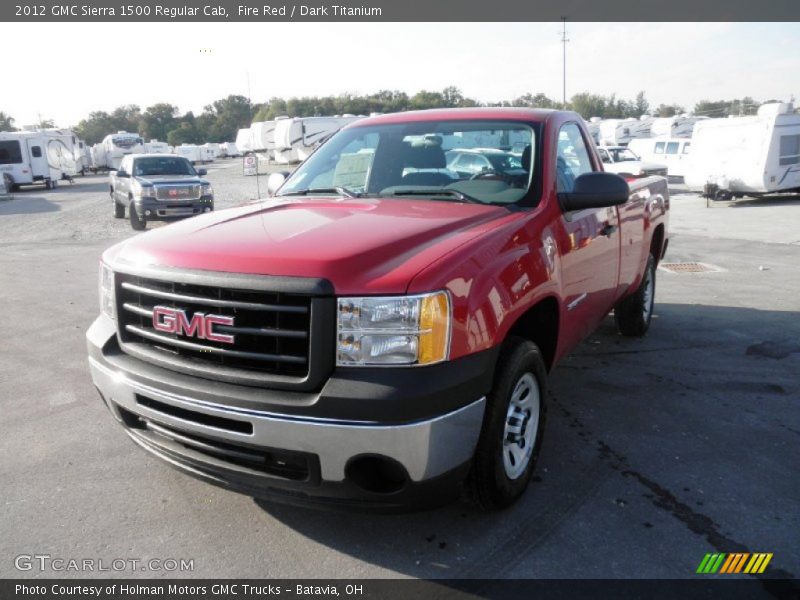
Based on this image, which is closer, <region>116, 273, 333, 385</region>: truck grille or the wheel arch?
<region>116, 273, 333, 385</region>: truck grille

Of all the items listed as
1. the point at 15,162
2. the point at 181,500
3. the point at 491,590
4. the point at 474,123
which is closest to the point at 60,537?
the point at 181,500

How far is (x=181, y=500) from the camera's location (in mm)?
3277

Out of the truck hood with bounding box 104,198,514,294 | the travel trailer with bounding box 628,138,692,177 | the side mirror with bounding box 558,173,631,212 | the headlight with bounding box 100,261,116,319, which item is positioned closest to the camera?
the truck hood with bounding box 104,198,514,294

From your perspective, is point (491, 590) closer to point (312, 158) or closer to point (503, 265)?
point (503, 265)

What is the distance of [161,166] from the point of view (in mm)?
16859

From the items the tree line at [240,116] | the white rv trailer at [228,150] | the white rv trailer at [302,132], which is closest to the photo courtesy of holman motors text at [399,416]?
the white rv trailer at [302,132]

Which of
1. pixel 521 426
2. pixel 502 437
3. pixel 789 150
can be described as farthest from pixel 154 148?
pixel 502 437

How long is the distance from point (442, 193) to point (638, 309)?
3069 mm

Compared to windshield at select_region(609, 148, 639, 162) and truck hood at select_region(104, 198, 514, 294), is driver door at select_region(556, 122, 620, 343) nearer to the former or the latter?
truck hood at select_region(104, 198, 514, 294)

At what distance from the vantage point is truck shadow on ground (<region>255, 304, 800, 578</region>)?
2801 millimetres

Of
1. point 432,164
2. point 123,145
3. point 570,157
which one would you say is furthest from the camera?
point 123,145

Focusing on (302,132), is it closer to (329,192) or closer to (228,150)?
(329,192)

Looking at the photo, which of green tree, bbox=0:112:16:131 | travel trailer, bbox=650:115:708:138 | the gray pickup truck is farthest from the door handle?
green tree, bbox=0:112:16:131

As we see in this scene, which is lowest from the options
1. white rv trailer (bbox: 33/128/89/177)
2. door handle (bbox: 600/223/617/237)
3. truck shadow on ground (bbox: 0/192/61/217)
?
truck shadow on ground (bbox: 0/192/61/217)
